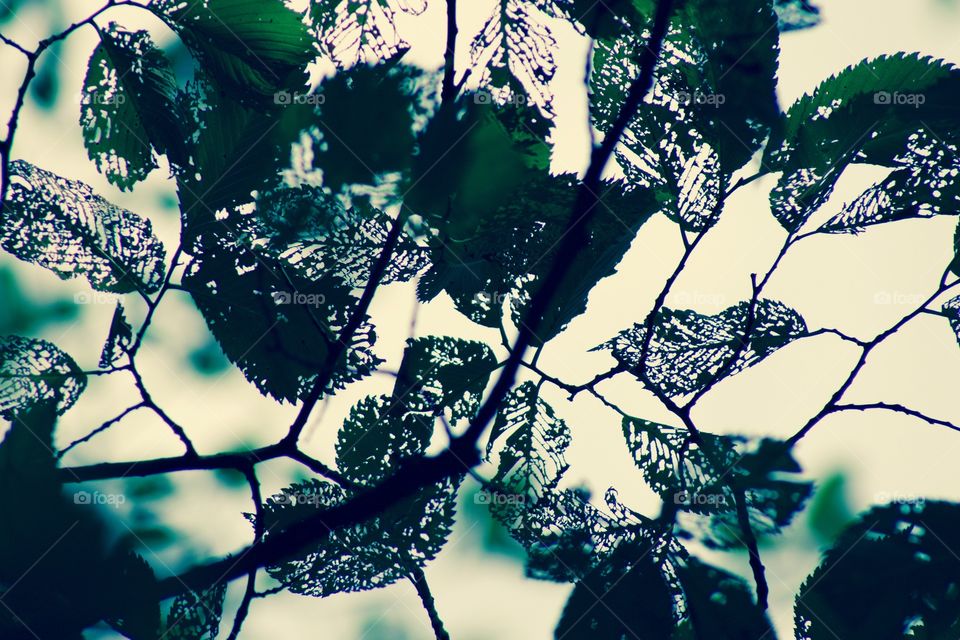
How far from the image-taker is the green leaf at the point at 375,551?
0.26 metres

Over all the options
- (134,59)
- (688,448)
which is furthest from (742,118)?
(134,59)

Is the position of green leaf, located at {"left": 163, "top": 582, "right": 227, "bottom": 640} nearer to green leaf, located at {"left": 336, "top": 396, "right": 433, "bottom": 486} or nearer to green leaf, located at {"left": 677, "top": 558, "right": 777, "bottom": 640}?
green leaf, located at {"left": 336, "top": 396, "right": 433, "bottom": 486}

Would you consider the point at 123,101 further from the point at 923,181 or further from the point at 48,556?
the point at 923,181

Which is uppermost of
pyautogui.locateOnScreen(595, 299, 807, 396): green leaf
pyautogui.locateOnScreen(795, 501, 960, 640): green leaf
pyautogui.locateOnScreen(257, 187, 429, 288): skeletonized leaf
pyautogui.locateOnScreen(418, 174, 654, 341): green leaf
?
pyautogui.locateOnScreen(257, 187, 429, 288): skeletonized leaf

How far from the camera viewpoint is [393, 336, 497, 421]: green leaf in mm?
273

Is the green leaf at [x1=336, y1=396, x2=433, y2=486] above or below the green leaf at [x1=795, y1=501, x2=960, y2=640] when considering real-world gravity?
above

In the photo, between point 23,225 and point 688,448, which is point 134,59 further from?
point 688,448

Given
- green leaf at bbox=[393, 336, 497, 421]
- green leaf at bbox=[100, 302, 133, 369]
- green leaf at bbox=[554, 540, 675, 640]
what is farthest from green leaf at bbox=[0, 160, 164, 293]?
green leaf at bbox=[554, 540, 675, 640]

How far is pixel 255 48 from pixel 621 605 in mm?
247

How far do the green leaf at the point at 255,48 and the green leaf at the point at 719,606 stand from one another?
237 mm

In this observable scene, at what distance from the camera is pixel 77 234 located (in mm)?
276

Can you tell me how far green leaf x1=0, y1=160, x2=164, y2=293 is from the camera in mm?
271

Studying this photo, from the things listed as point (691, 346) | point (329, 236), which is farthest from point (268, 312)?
point (691, 346)

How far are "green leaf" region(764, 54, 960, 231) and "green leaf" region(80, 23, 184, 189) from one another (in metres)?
0.24
